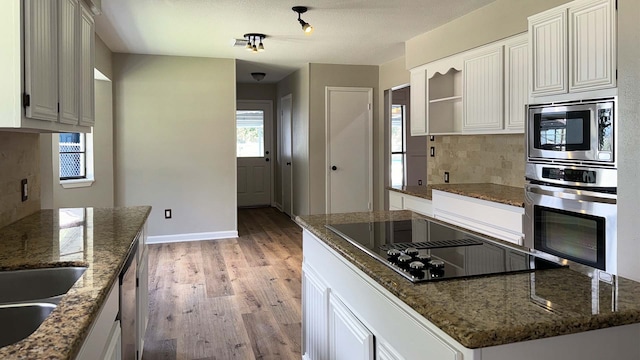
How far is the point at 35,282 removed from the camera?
1.63 meters

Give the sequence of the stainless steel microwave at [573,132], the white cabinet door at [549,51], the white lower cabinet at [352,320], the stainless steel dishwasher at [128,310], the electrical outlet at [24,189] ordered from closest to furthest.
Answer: the white lower cabinet at [352,320] < the stainless steel dishwasher at [128,310] < the stainless steel microwave at [573,132] < the electrical outlet at [24,189] < the white cabinet door at [549,51]

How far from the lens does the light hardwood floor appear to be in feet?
9.27

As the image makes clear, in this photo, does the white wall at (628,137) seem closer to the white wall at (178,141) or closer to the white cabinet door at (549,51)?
the white cabinet door at (549,51)

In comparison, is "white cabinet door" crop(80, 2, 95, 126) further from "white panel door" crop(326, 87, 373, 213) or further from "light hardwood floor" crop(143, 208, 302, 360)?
"white panel door" crop(326, 87, 373, 213)

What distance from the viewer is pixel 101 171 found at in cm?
530

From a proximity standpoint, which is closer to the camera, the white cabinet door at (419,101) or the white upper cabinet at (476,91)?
the white upper cabinet at (476,91)

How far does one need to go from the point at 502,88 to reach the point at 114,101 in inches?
169

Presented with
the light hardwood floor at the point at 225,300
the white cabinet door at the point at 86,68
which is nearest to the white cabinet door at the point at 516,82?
the light hardwood floor at the point at 225,300

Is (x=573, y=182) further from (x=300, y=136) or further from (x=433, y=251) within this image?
(x=300, y=136)

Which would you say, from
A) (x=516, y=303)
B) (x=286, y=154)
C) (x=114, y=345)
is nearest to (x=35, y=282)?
(x=114, y=345)

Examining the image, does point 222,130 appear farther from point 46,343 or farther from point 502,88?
point 46,343

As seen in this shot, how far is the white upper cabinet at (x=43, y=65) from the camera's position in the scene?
5.04ft

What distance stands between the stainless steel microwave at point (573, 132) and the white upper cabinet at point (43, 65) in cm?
261

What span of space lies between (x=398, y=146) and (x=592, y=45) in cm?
562
